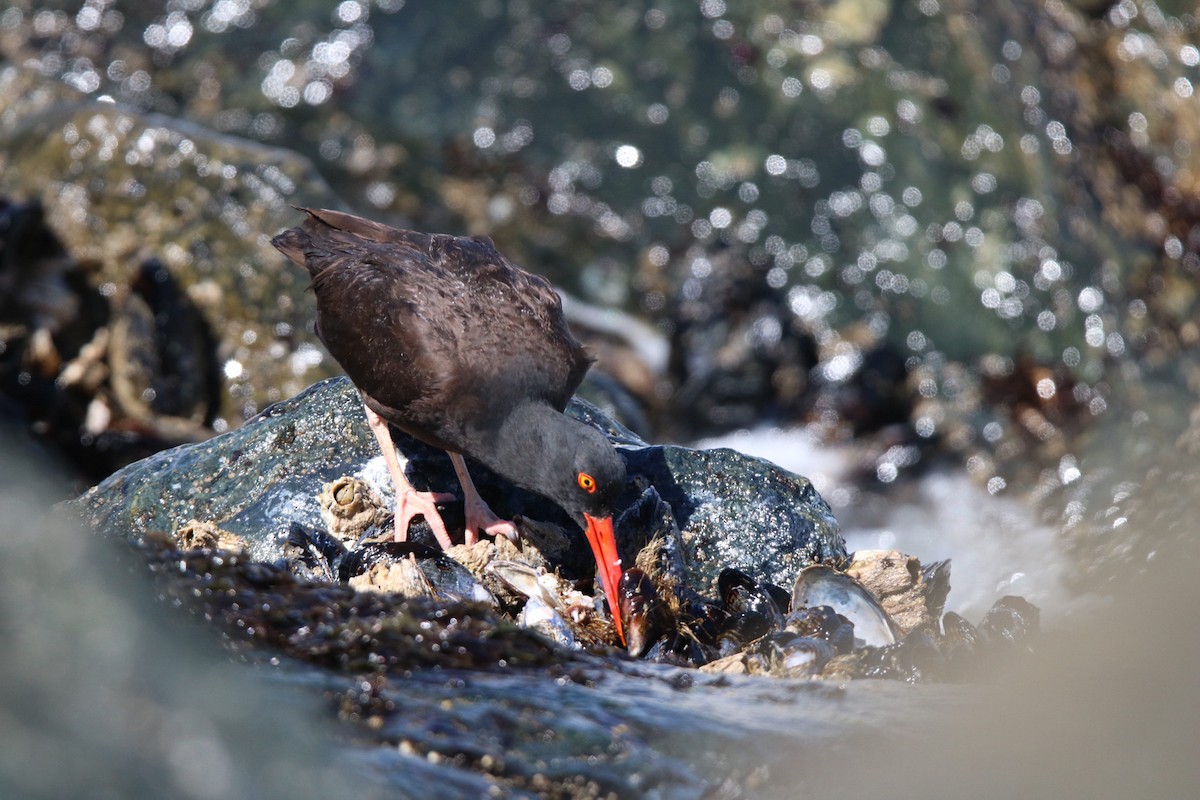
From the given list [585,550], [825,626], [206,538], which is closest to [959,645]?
A: [825,626]

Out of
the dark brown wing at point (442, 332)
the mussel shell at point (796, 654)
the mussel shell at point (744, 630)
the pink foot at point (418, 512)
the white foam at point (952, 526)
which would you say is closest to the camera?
the mussel shell at point (796, 654)

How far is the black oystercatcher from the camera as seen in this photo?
4.13 m

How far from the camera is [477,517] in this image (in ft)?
14.6

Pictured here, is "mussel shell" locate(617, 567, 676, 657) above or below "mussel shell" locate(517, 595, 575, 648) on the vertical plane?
above

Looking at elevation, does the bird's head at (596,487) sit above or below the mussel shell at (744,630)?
below

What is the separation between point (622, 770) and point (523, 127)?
711 centimetres

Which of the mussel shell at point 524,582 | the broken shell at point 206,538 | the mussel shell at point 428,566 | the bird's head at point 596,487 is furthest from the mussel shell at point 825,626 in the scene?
the broken shell at point 206,538

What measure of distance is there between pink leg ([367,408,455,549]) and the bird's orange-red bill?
63 centimetres

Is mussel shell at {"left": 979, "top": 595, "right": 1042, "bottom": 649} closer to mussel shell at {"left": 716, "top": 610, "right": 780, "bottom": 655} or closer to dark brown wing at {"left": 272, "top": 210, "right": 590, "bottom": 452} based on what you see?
mussel shell at {"left": 716, "top": 610, "right": 780, "bottom": 655}

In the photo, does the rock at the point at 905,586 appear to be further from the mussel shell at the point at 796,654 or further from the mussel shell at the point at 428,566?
the mussel shell at the point at 428,566

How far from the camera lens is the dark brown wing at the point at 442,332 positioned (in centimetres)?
438

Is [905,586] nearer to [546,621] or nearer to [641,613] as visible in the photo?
[641,613]

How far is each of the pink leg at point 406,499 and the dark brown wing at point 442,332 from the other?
15 centimetres

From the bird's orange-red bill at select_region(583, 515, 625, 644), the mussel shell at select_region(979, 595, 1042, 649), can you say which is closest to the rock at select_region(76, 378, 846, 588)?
the bird's orange-red bill at select_region(583, 515, 625, 644)
